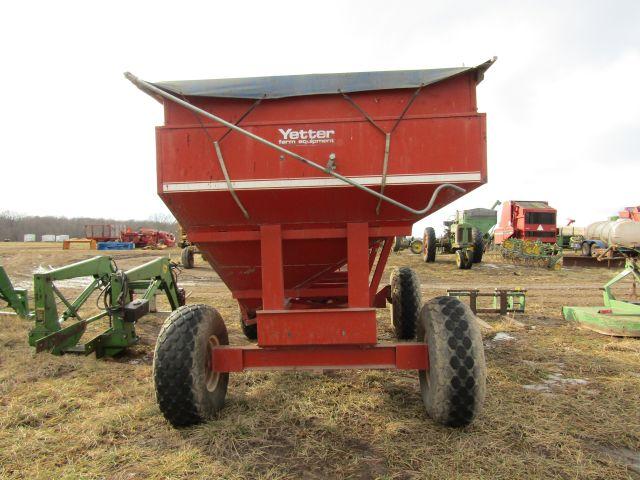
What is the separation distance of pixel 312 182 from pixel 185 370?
1.73 m

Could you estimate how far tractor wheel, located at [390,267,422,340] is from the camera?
19.1 ft

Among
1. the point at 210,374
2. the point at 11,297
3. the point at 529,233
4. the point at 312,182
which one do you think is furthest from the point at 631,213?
the point at 11,297

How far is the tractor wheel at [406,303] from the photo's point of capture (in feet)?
19.1

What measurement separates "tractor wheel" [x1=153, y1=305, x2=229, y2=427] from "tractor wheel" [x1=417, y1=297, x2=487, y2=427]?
1754 millimetres

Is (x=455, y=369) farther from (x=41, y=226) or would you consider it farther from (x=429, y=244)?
(x=41, y=226)

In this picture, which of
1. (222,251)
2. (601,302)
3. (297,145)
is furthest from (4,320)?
(601,302)

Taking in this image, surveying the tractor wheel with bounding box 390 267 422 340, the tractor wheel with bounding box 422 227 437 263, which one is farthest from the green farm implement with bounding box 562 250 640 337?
the tractor wheel with bounding box 422 227 437 263

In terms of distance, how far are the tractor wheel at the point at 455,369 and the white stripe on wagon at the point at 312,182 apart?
104 cm

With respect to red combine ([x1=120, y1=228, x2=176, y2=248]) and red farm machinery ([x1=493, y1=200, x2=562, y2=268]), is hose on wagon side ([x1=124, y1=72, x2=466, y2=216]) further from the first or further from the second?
red combine ([x1=120, y1=228, x2=176, y2=248])

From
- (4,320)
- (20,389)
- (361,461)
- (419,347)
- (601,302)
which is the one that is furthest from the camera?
(601,302)

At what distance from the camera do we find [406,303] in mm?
5812

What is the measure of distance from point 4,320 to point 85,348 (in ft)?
9.42

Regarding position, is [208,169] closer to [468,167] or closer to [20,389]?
[468,167]

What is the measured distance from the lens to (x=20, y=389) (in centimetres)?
397
